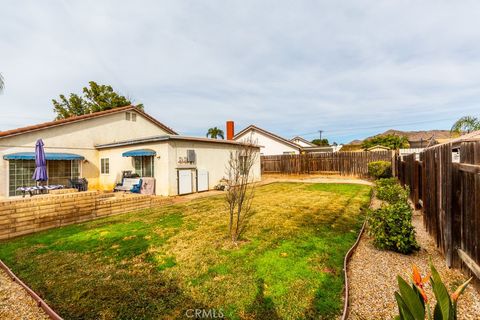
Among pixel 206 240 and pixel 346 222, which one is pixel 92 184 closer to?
pixel 206 240

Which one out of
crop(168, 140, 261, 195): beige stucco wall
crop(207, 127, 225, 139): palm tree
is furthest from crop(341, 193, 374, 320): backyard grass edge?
crop(207, 127, 225, 139): palm tree

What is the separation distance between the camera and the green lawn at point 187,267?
306cm

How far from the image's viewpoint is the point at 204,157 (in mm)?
15258

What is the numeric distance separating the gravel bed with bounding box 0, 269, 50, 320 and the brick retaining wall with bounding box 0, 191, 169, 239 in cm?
350

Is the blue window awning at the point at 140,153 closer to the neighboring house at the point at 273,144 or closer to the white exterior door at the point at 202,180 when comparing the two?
the white exterior door at the point at 202,180

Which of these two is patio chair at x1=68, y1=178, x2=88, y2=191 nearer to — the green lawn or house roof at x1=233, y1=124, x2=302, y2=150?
the green lawn

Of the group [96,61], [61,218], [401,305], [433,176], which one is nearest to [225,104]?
[96,61]

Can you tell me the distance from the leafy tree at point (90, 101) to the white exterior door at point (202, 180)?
21.8m

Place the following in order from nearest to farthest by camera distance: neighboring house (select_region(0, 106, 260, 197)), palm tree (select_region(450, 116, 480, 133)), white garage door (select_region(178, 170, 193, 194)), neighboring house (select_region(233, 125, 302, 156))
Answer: palm tree (select_region(450, 116, 480, 133)) → neighboring house (select_region(0, 106, 260, 197)) → white garage door (select_region(178, 170, 193, 194)) → neighboring house (select_region(233, 125, 302, 156))

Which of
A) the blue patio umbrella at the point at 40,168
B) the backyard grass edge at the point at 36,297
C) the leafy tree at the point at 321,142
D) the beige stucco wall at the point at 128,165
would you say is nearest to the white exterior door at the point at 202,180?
the beige stucco wall at the point at 128,165

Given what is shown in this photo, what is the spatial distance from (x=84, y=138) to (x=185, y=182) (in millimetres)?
8252

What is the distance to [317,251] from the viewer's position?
4.76 m

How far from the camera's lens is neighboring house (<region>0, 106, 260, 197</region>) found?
502 inches

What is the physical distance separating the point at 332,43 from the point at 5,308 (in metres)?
16.5
